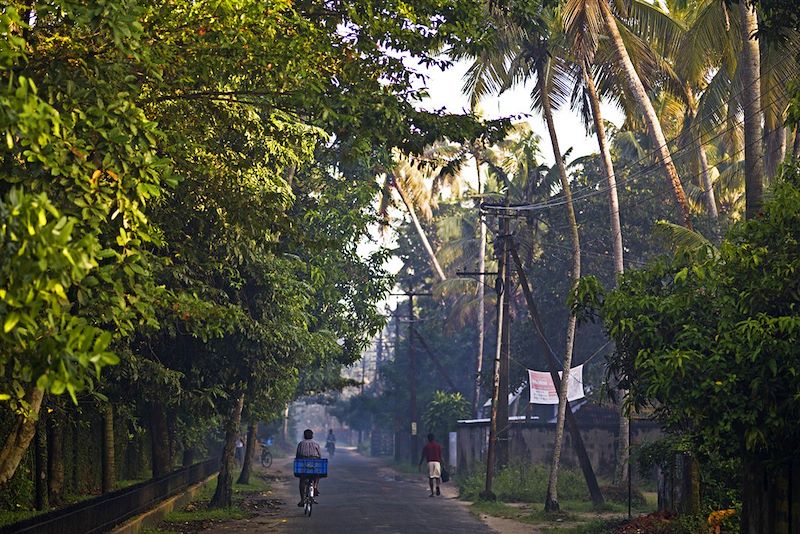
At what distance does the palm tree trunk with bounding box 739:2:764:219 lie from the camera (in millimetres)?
17469

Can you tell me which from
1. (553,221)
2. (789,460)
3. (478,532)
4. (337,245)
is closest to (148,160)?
(337,245)

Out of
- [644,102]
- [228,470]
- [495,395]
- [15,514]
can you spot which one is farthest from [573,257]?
[15,514]

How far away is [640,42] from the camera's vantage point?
→ 2841 cm

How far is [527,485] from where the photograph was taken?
3186cm

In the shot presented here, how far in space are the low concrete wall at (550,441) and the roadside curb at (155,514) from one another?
14.6 m

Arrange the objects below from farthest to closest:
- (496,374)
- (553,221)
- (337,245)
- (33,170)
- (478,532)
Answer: (553,221) → (496,374) → (478,532) → (337,245) → (33,170)

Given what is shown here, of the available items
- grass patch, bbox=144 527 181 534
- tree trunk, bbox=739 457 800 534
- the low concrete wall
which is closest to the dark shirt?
the low concrete wall

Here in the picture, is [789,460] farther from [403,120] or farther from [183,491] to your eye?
[183,491]

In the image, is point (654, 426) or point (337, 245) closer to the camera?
point (337, 245)

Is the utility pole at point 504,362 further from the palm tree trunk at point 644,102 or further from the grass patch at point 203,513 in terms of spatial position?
the grass patch at point 203,513

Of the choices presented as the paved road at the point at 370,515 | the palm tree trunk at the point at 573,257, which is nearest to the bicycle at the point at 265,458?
the paved road at the point at 370,515

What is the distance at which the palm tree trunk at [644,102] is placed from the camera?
85.3 ft

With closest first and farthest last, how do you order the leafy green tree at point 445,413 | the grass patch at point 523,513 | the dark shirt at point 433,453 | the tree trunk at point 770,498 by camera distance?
the tree trunk at point 770,498
the grass patch at point 523,513
the dark shirt at point 433,453
the leafy green tree at point 445,413

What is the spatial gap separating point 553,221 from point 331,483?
17072mm
